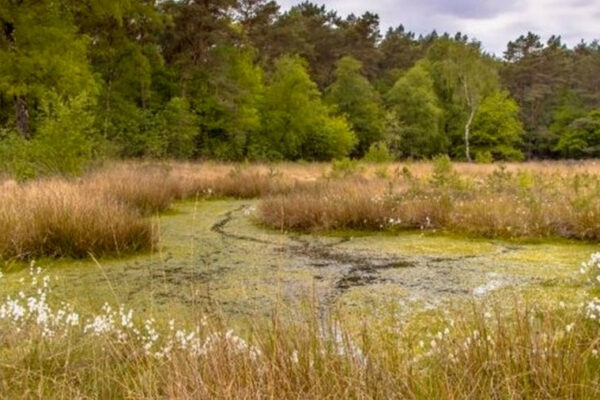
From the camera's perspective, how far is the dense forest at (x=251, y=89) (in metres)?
13.2

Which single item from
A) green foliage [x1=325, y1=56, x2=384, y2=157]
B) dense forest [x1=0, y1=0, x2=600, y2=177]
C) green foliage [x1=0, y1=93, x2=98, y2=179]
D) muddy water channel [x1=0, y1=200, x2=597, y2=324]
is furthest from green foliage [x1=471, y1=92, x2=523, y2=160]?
muddy water channel [x1=0, y1=200, x2=597, y2=324]

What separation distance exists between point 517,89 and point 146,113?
37.7 m

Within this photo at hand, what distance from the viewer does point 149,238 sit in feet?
20.1

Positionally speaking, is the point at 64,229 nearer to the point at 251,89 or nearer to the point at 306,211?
the point at 306,211

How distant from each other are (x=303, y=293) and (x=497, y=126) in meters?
40.1

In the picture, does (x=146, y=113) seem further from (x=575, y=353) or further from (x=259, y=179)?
(x=575, y=353)

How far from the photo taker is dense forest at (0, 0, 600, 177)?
1325 centimetres

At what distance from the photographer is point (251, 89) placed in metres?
27.2

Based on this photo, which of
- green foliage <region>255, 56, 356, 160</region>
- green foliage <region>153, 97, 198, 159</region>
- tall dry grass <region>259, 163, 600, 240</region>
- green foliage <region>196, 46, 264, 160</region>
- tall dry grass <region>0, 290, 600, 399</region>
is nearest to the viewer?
tall dry grass <region>0, 290, 600, 399</region>

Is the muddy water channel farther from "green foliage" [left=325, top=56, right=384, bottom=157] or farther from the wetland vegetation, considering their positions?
"green foliage" [left=325, top=56, right=384, bottom=157]

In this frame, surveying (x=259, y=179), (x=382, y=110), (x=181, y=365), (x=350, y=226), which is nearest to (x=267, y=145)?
(x=382, y=110)

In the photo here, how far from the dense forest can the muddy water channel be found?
491 centimetres

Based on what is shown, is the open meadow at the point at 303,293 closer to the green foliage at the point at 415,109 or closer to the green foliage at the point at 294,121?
the green foliage at the point at 294,121

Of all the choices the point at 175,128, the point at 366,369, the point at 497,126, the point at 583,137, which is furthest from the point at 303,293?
the point at 583,137
